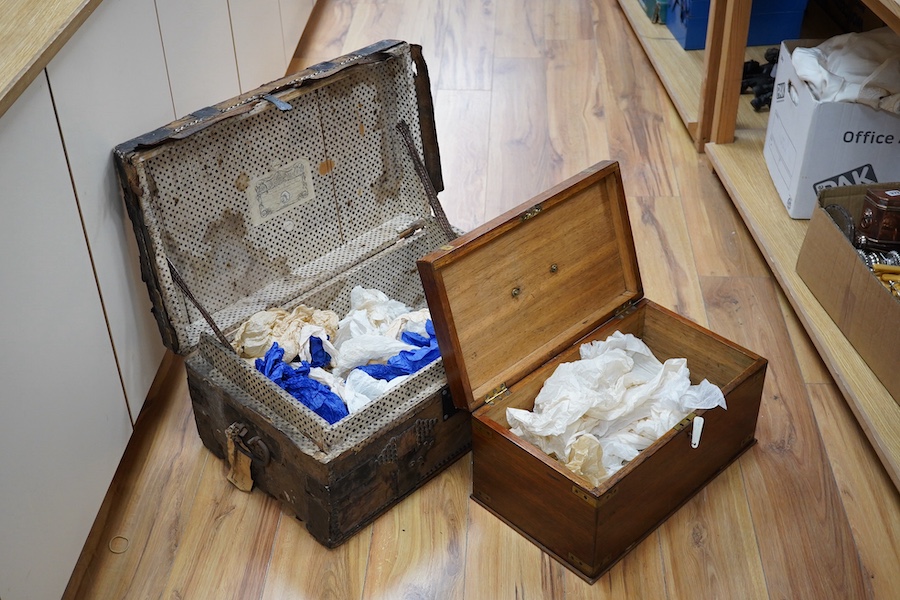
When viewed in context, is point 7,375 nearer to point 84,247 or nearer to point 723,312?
point 84,247

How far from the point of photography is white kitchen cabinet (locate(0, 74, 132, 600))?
1.21 meters

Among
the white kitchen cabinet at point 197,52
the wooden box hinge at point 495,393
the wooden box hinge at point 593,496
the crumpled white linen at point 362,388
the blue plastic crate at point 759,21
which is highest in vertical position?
the white kitchen cabinet at point 197,52

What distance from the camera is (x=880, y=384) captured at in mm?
1757

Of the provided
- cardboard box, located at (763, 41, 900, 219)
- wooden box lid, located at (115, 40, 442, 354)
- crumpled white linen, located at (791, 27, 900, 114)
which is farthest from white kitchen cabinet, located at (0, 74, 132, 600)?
crumpled white linen, located at (791, 27, 900, 114)

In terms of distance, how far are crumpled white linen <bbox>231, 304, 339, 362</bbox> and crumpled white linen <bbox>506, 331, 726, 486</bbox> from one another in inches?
16.2

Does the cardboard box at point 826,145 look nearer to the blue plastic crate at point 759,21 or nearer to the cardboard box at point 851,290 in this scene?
the cardboard box at point 851,290

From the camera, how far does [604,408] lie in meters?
1.59

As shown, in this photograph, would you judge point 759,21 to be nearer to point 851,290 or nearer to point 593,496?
point 851,290

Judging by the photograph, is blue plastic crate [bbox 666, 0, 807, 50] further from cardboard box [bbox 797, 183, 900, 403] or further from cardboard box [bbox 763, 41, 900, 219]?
cardboard box [bbox 797, 183, 900, 403]

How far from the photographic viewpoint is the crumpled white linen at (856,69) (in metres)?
2.01

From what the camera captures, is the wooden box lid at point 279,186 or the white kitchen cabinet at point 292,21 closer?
the wooden box lid at point 279,186

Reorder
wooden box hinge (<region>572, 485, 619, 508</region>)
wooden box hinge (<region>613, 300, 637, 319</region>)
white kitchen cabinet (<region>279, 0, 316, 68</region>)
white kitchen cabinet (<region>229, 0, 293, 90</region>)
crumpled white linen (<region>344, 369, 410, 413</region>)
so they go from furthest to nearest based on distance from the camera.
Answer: white kitchen cabinet (<region>279, 0, 316, 68</region>) < white kitchen cabinet (<region>229, 0, 293, 90</region>) < wooden box hinge (<region>613, 300, 637, 319</region>) < crumpled white linen (<region>344, 369, 410, 413</region>) < wooden box hinge (<region>572, 485, 619, 508</region>)

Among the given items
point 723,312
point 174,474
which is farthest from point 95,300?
point 723,312

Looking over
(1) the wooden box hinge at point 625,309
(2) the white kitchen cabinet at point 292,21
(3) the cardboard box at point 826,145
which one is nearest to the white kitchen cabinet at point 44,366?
(1) the wooden box hinge at point 625,309
